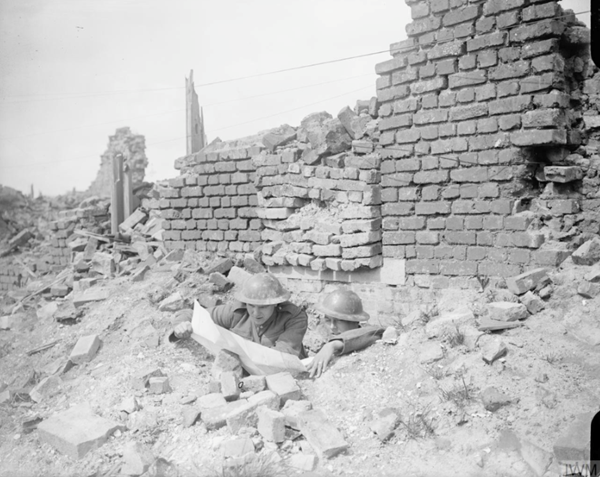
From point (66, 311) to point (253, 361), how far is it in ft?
11.6

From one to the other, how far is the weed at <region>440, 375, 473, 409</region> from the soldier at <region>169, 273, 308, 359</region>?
1.39 meters

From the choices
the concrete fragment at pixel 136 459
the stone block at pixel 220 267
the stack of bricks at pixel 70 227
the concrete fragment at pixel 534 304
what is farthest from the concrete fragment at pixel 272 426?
the stack of bricks at pixel 70 227

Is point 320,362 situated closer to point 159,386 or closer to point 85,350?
point 159,386

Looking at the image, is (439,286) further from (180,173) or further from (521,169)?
(180,173)

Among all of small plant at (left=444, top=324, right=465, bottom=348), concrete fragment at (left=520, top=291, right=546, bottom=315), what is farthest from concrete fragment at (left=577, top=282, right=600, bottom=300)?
small plant at (left=444, top=324, right=465, bottom=348)

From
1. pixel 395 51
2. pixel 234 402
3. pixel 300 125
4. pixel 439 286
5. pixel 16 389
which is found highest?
pixel 395 51

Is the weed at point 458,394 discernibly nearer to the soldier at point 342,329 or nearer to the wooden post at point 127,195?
the soldier at point 342,329

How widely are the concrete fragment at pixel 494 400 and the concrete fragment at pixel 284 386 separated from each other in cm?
120

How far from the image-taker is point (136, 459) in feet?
9.57

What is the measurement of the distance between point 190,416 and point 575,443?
2227 mm

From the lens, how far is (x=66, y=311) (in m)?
6.27

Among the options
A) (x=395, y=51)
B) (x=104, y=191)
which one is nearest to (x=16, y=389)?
(x=395, y=51)

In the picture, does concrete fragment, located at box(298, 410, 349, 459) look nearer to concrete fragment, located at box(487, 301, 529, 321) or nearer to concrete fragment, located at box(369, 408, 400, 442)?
concrete fragment, located at box(369, 408, 400, 442)
